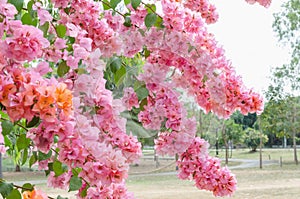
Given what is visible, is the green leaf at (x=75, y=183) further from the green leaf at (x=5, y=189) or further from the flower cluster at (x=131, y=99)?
the flower cluster at (x=131, y=99)

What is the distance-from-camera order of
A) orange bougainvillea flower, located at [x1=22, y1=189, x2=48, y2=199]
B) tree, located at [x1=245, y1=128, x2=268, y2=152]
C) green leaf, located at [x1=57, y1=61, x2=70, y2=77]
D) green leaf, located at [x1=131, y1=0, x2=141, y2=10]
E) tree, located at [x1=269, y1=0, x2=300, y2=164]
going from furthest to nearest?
tree, located at [x1=245, y1=128, x2=268, y2=152], tree, located at [x1=269, y1=0, x2=300, y2=164], green leaf, located at [x1=131, y1=0, x2=141, y2=10], green leaf, located at [x1=57, y1=61, x2=70, y2=77], orange bougainvillea flower, located at [x1=22, y1=189, x2=48, y2=199]

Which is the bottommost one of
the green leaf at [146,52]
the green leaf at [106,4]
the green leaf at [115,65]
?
the green leaf at [115,65]

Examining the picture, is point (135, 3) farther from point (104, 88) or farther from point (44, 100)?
point (44, 100)

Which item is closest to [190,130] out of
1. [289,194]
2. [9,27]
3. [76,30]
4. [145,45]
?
[145,45]

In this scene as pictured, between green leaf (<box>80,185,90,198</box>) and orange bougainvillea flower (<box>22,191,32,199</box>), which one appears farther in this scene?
green leaf (<box>80,185,90,198</box>)

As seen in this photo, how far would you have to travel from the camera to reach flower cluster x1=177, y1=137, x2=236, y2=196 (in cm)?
97

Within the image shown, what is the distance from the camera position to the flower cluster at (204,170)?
974 mm

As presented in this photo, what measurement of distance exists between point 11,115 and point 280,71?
30.1 feet

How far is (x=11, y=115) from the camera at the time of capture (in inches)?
17.7

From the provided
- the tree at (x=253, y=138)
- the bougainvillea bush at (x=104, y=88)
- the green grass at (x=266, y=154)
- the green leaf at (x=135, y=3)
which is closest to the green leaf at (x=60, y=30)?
the bougainvillea bush at (x=104, y=88)

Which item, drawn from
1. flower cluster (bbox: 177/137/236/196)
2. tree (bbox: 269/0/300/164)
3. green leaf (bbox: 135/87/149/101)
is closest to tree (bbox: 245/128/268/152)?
tree (bbox: 269/0/300/164)

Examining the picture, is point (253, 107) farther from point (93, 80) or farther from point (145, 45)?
point (93, 80)

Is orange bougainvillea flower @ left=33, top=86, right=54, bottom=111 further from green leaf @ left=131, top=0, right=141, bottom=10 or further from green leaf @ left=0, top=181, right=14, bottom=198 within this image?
green leaf @ left=131, top=0, right=141, bottom=10

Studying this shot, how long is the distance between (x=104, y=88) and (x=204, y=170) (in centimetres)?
44
